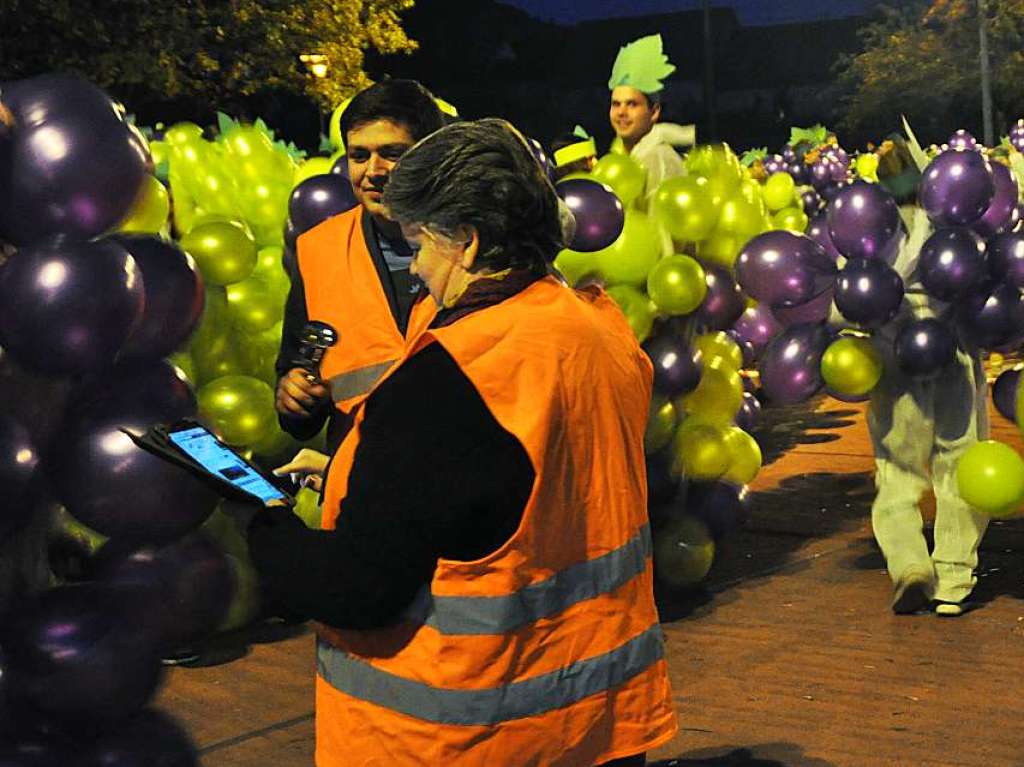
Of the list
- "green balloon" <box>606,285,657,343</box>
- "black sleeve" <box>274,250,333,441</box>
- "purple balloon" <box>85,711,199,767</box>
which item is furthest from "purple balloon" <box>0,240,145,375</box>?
"green balloon" <box>606,285,657,343</box>

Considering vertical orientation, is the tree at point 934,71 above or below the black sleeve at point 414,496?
below

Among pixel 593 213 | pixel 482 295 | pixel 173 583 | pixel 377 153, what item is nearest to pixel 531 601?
pixel 482 295

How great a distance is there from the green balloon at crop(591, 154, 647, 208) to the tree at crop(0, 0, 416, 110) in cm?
1822

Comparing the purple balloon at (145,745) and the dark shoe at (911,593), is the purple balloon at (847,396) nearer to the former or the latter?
the dark shoe at (911,593)

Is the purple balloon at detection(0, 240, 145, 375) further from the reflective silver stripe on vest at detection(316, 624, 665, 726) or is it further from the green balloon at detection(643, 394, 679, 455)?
the green balloon at detection(643, 394, 679, 455)

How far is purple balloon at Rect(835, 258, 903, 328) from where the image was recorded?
681 centimetres

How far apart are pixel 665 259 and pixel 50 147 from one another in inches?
138

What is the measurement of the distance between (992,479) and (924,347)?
1.93 ft

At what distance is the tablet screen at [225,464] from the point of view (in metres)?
2.88

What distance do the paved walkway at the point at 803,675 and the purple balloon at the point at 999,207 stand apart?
62.3 inches

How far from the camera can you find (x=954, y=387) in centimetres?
710

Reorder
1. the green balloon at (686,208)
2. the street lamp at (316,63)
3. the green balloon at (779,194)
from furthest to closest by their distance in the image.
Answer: the street lamp at (316,63), the green balloon at (779,194), the green balloon at (686,208)

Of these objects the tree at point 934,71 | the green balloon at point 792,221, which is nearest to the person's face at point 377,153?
the green balloon at point 792,221

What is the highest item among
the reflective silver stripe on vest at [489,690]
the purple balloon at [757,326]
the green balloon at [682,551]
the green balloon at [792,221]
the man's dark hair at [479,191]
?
the man's dark hair at [479,191]
